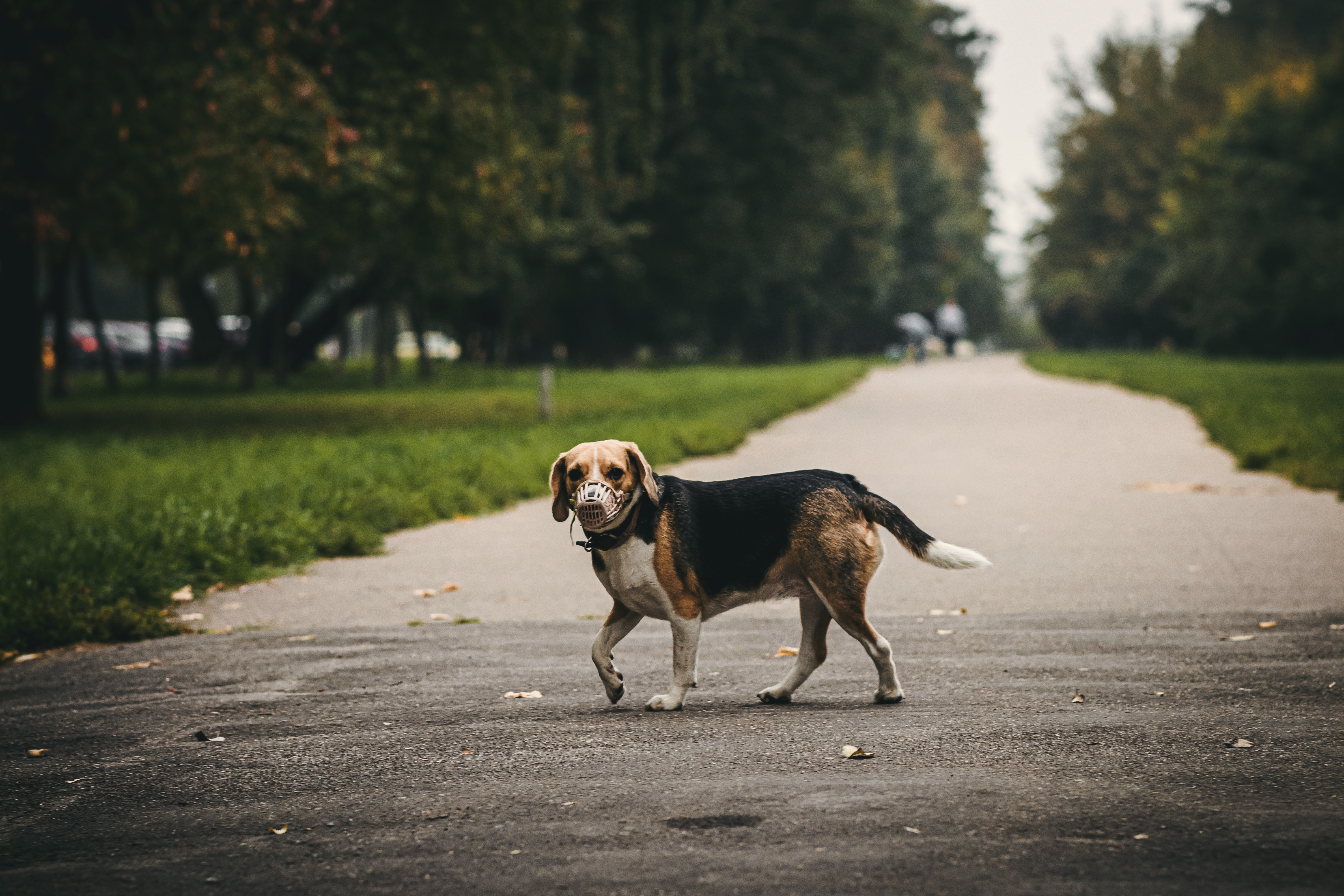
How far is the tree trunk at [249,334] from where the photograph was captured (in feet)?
100

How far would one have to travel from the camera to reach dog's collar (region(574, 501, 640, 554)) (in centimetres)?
457

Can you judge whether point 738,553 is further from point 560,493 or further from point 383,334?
point 383,334

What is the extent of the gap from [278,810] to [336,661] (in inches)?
85.6

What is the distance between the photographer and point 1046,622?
677cm

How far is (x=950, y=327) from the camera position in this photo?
48562mm

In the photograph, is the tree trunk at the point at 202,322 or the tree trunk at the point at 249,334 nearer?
the tree trunk at the point at 249,334

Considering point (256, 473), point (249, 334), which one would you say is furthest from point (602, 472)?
point (249, 334)

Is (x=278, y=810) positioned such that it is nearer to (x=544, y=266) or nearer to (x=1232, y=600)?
(x=1232, y=600)

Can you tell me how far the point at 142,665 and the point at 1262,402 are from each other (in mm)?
16812

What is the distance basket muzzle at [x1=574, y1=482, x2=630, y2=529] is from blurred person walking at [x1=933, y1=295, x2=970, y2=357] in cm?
4440

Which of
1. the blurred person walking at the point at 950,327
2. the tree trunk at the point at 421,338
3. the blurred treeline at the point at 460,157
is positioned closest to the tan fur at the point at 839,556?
the blurred treeline at the point at 460,157

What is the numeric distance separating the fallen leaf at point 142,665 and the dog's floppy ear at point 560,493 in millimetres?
2521

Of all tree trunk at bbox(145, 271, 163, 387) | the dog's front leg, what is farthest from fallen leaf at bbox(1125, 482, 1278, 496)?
tree trunk at bbox(145, 271, 163, 387)

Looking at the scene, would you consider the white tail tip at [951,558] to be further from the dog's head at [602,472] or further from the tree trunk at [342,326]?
the tree trunk at [342,326]
